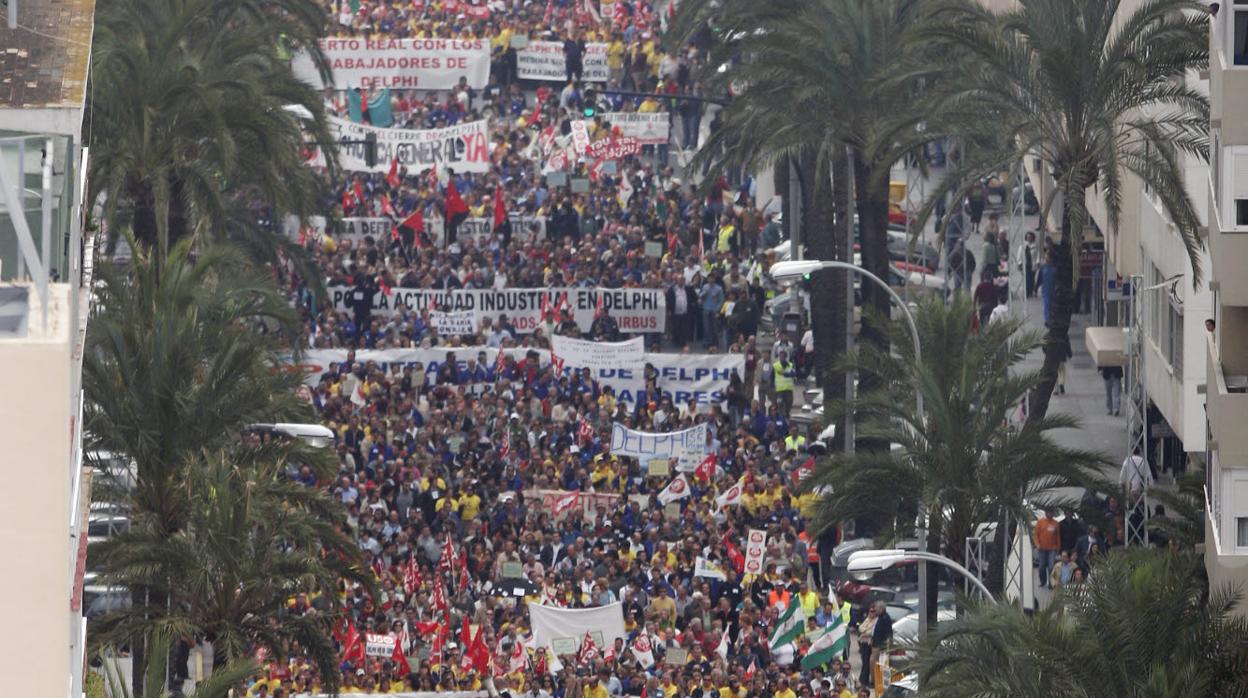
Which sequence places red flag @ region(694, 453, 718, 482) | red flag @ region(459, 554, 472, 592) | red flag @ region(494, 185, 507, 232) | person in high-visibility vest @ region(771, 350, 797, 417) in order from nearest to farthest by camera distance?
red flag @ region(459, 554, 472, 592) → red flag @ region(694, 453, 718, 482) → person in high-visibility vest @ region(771, 350, 797, 417) → red flag @ region(494, 185, 507, 232)

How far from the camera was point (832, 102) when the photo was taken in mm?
45875

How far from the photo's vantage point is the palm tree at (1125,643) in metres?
26.1

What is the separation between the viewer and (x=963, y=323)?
Result: 121 ft

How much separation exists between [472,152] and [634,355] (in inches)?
569

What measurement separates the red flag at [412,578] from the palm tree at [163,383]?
194 inches

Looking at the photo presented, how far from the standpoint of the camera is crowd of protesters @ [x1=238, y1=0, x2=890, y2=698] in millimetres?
37688

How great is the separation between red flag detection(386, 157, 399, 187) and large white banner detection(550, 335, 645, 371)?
13563 mm

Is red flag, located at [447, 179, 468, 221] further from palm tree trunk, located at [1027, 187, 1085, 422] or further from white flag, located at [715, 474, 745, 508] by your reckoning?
palm tree trunk, located at [1027, 187, 1085, 422]

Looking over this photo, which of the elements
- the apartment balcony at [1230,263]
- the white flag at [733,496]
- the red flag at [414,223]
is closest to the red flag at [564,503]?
the white flag at [733,496]

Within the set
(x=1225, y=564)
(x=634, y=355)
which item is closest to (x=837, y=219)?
(x=634, y=355)

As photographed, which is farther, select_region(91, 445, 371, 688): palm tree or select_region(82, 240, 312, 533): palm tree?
select_region(82, 240, 312, 533): palm tree

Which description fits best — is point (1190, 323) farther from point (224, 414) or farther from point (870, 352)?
point (224, 414)

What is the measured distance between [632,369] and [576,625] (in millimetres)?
11150

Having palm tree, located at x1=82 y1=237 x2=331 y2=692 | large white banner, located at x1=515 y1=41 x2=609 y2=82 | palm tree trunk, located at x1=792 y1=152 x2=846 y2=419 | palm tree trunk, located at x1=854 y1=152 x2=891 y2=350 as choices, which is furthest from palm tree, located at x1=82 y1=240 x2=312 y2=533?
large white banner, located at x1=515 y1=41 x2=609 y2=82
